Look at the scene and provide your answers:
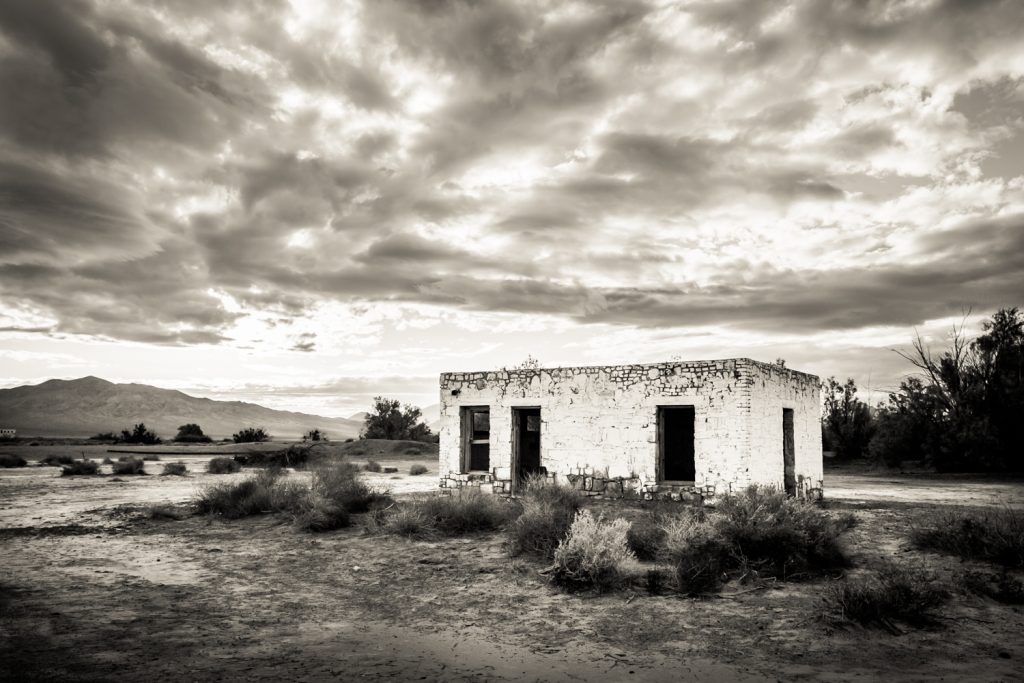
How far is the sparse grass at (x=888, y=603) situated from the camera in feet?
19.6

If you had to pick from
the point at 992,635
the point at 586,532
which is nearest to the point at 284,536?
the point at 586,532

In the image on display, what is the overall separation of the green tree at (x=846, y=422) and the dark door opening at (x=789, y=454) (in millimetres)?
19084

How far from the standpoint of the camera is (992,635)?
5.79m

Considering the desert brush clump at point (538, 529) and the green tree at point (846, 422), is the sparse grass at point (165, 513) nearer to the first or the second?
the desert brush clump at point (538, 529)

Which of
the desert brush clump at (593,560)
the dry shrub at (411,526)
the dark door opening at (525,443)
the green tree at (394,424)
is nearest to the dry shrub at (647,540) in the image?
the desert brush clump at (593,560)

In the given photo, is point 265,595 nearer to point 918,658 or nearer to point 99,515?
point 918,658

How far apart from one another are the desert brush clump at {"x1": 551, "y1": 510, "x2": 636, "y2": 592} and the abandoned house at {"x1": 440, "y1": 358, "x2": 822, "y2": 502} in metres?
5.26

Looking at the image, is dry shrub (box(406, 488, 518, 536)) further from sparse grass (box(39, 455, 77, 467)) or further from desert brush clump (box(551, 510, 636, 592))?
sparse grass (box(39, 455, 77, 467))

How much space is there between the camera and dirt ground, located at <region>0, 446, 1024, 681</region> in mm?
5168

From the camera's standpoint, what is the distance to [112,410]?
409 feet

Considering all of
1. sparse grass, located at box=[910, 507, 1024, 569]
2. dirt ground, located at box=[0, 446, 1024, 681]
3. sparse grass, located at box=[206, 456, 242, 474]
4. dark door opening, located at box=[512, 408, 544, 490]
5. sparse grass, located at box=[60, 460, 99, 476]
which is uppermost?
dark door opening, located at box=[512, 408, 544, 490]

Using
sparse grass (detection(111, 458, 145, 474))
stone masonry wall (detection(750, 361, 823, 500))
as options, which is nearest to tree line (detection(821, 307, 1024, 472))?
stone masonry wall (detection(750, 361, 823, 500))

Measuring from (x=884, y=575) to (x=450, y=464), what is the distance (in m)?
10.2

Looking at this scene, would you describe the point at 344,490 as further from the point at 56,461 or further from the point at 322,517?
the point at 56,461
